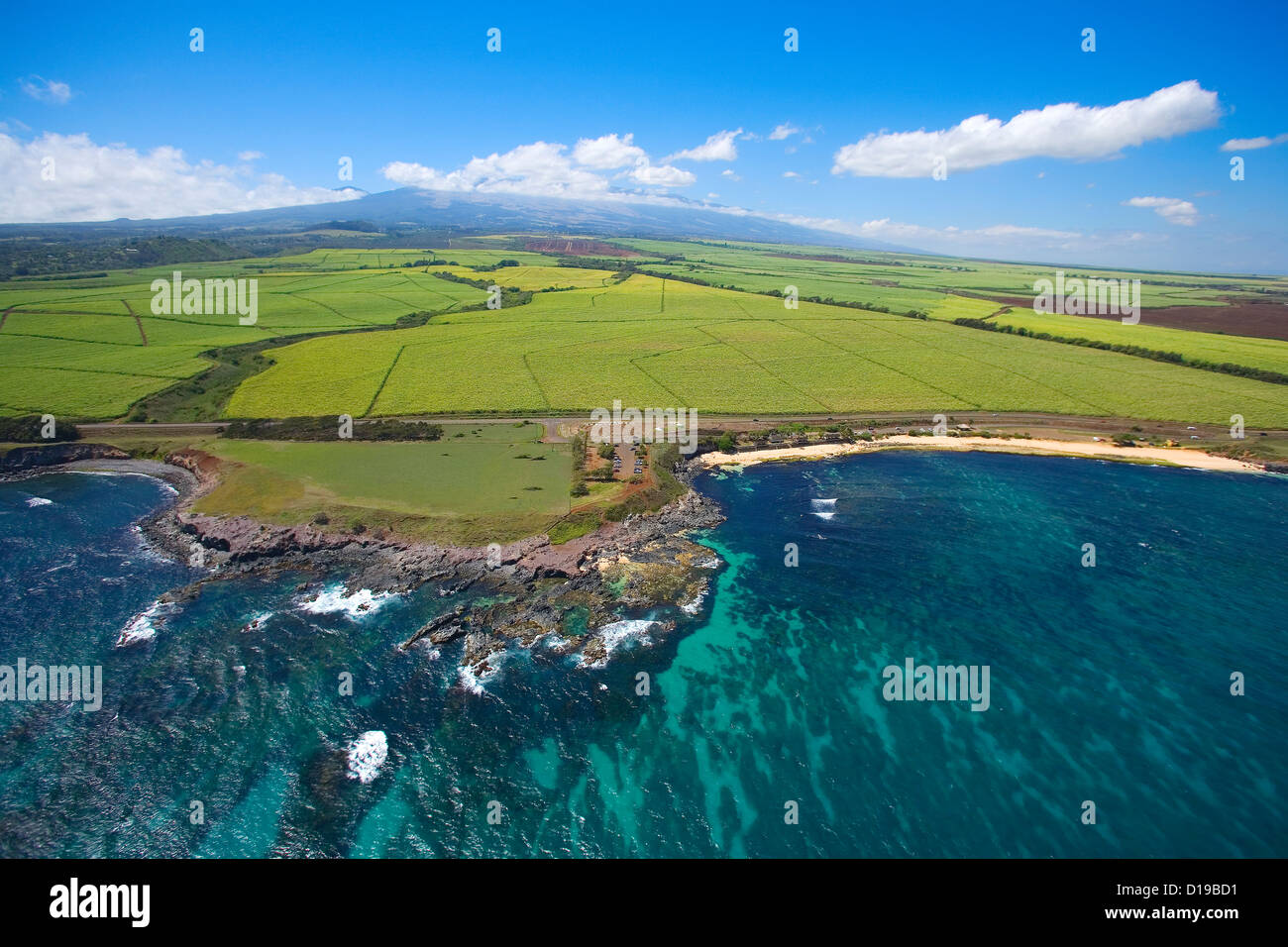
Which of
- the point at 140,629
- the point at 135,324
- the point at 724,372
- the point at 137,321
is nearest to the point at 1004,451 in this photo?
the point at 724,372

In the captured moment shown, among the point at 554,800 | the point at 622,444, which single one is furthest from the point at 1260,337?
the point at 554,800

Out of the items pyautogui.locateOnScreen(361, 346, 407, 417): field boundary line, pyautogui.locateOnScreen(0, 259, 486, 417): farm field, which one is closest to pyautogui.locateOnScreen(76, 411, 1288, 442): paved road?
pyautogui.locateOnScreen(361, 346, 407, 417): field boundary line

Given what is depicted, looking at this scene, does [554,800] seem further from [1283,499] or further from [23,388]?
[23,388]

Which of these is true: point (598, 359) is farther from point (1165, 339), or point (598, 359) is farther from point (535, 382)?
point (1165, 339)

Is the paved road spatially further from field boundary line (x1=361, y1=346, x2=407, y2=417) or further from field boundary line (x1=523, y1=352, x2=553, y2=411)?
field boundary line (x1=523, y1=352, x2=553, y2=411)

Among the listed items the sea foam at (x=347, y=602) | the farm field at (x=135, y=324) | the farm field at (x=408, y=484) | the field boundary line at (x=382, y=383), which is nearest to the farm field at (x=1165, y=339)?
the farm field at (x=408, y=484)
